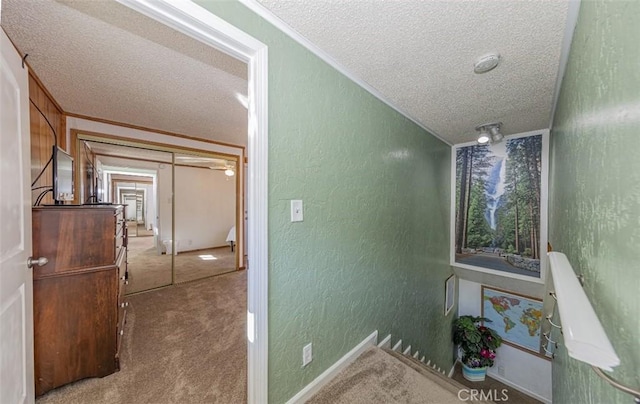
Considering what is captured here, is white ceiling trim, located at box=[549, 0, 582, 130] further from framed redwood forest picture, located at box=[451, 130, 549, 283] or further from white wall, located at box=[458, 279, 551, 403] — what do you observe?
white wall, located at box=[458, 279, 551, 403]

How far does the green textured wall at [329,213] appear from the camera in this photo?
47.6 inches

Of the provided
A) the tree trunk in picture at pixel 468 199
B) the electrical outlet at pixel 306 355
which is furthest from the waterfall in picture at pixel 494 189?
the electrical outlet at pixel 306 355

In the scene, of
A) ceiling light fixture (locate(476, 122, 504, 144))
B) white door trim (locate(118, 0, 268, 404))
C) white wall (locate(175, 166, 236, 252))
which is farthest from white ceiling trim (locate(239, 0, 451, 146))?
white wall (locate(175, 166, 236, 252))

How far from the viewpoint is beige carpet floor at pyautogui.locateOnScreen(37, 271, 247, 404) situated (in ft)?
4.92

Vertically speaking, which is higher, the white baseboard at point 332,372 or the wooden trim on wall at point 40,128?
the wooden trim on wall at point 40,128

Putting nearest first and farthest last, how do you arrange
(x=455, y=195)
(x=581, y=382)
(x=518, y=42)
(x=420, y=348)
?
(x=581, y=382) → (x=518, y=42) → (x=420, y=348) → (x=455, y=195)

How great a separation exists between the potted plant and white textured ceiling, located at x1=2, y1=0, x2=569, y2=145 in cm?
328

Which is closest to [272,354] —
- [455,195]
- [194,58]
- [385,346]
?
[385,346]

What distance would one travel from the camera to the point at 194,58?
5.08ft

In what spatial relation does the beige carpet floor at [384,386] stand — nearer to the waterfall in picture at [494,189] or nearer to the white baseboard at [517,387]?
the waterfall in picture at [494,189]

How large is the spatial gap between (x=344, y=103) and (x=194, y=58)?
1.07m

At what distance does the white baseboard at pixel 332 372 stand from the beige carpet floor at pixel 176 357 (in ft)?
1.57

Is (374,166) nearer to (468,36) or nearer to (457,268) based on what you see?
(468,36)

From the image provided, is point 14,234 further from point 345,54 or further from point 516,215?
point 516,215
